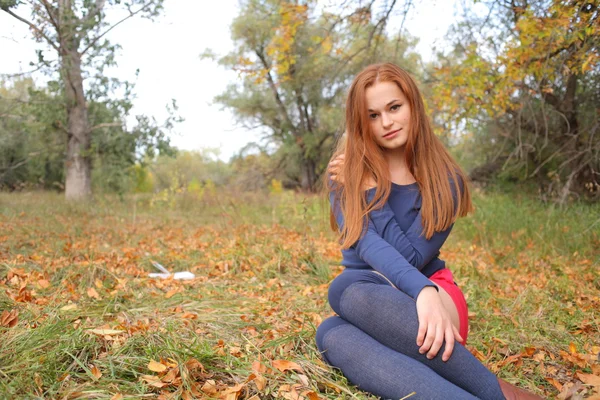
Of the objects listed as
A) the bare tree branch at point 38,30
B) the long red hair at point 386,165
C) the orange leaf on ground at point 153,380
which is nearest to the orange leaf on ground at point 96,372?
the orange leaf on ground at point 153,380

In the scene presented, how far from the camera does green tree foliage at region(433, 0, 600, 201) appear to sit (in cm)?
455

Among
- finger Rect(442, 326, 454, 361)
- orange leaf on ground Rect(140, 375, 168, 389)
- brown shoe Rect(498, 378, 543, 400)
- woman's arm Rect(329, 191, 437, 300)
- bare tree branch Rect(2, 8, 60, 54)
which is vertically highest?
bare tree branch Rect(2, 8, 60, 54)

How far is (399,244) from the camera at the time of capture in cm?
195

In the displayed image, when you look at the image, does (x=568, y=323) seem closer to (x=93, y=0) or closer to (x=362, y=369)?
(x=362, y=369)

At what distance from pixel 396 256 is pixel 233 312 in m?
1.29

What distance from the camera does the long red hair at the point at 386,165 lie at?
1970 millimetres

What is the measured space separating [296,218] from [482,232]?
8.96 feet

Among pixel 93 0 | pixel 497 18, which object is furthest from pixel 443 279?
pixel 93 0

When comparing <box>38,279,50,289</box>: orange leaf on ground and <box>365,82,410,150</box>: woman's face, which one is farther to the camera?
<box>38,279,50,289</box>: orange leaf on ground

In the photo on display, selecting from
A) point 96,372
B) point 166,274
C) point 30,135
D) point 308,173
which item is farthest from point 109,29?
point 308,173

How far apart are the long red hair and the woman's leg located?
13.5 inches

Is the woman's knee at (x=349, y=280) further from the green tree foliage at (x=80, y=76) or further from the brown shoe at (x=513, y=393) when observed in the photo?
the green tree foliage at (x=80, y=76)

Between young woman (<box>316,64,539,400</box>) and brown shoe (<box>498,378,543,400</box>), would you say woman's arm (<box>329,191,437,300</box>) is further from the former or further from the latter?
brown shoe (<box>498,378,543,400</box>)

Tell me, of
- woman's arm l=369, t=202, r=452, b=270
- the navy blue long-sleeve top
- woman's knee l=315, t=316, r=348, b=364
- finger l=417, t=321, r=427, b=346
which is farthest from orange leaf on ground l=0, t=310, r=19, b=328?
finger l=417, t=321, r=427, b=346
